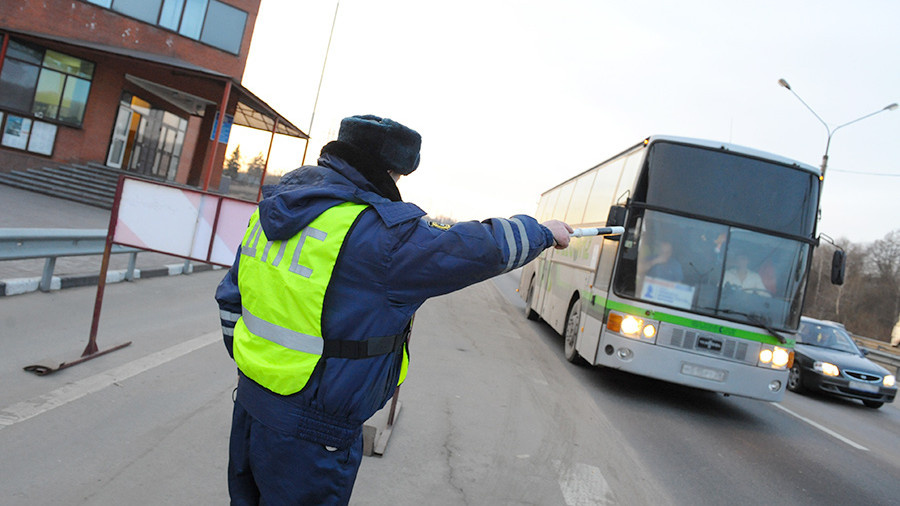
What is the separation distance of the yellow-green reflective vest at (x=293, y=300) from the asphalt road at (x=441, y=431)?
1.89 metres

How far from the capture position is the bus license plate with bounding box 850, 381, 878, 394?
38.6ft

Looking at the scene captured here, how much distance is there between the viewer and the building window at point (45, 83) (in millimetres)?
19453

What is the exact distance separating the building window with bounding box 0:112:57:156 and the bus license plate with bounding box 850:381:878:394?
2291 centimetres

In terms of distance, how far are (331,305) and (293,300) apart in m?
0.12

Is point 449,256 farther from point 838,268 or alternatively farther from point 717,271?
point 838,268

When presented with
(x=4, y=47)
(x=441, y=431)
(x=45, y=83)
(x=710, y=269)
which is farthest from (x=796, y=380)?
(x=45, y=83)

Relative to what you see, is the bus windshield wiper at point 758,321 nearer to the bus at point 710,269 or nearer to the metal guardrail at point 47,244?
the bus at point 710,269

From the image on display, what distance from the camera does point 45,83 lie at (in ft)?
66.1

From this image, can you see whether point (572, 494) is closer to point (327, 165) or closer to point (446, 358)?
point (327, 165)

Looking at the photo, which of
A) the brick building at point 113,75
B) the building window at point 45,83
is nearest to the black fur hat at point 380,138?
the brick building at point 113,75

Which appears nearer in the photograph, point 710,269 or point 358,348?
point 358,348

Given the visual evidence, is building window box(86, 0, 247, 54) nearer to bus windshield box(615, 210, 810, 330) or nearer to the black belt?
bus windshield box(615, 210, 810, 330)

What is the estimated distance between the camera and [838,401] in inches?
501

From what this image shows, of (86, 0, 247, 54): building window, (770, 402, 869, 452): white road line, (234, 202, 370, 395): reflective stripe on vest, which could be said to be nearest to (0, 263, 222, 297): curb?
(234, 202, 370, 395): reflective stripe on vest
